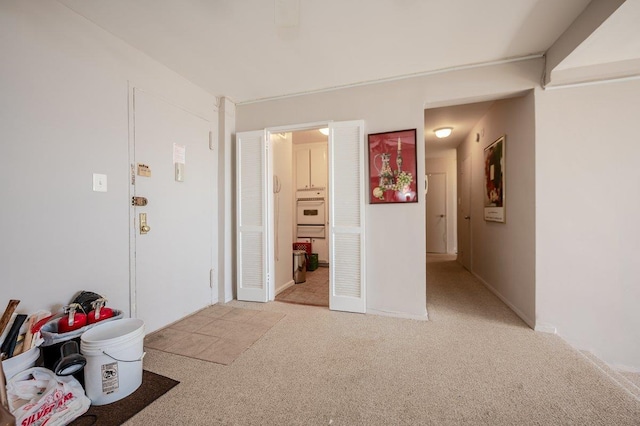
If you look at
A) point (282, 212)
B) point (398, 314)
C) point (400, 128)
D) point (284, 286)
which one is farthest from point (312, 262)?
point (400, 128)

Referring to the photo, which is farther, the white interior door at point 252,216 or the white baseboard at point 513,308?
the white interior door at point 252,216

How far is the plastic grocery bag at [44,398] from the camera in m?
1.20

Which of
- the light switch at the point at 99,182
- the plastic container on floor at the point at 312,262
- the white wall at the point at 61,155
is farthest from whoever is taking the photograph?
the plastic container on floor at the point at 312,262

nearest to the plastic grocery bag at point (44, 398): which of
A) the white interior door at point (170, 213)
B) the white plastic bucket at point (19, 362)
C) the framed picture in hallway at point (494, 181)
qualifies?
the white plastic bucket at point (19, 362)

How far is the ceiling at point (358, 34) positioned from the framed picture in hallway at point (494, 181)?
0.97 m

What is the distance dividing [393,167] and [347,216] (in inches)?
28.2

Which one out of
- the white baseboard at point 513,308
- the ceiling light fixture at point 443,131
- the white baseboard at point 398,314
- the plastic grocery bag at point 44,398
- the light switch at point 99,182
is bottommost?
the white baseboard at point 398,314

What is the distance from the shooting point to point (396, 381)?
5.36ft

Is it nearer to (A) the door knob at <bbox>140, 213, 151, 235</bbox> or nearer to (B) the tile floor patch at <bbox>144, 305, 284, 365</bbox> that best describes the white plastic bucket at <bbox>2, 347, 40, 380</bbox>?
(B) the tile floor patch at <bbox>144, 305, 284, 365</bbox>

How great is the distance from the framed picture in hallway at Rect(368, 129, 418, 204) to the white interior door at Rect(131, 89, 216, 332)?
76.0 inches

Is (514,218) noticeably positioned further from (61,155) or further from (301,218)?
(61,155)

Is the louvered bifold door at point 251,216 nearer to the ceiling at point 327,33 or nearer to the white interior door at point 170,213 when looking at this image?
the white interior door at point 170,213

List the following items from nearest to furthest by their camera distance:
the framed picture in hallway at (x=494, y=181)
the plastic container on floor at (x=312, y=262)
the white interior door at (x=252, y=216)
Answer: the framed picture in hallway at (x=494, y=181), the white interior door at (x=252, y=216), the plastic container on floor at (x=312, y=262)

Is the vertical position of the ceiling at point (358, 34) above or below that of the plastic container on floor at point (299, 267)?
above
